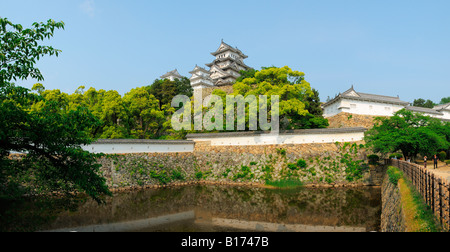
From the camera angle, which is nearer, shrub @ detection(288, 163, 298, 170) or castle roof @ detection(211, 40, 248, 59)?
shrub @ detection(288, 163, 298, 170)

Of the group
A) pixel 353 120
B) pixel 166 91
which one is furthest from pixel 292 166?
pixel 166 91

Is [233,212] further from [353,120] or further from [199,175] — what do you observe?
[353,120]

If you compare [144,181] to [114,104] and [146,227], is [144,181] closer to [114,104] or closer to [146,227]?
[114,104]

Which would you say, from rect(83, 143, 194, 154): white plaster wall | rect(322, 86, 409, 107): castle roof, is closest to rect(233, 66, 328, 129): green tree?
rect(322, 86, 409, 107): castle roof

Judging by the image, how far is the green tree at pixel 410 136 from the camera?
1405cm

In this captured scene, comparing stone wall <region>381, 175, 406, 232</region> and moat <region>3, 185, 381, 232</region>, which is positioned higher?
stone wall <region>381, 175, 406, 232</region>

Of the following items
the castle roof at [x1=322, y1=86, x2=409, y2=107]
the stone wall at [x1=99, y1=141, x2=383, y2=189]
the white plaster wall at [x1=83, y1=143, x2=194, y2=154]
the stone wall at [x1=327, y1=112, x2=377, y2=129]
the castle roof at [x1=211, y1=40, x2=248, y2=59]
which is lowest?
the stone wall at [x1=99, y1=141, x2=383, y2=189]

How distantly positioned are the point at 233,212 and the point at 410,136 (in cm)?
1095

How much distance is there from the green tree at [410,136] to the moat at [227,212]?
285 cm

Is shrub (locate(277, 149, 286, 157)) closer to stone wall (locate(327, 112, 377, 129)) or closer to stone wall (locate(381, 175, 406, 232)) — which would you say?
stone wall (locate(327, 112, 377, 129))

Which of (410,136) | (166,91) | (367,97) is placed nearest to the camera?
(410,136)

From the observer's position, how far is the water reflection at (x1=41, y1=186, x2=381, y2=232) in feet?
31.2

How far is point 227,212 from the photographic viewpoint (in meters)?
11.7

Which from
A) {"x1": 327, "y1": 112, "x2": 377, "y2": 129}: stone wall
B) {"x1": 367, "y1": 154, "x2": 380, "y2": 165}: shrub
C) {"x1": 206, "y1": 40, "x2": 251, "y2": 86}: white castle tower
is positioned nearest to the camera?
{"x1": 367, "y1": 154, "x2": 380, "y2": 165}: shrub
